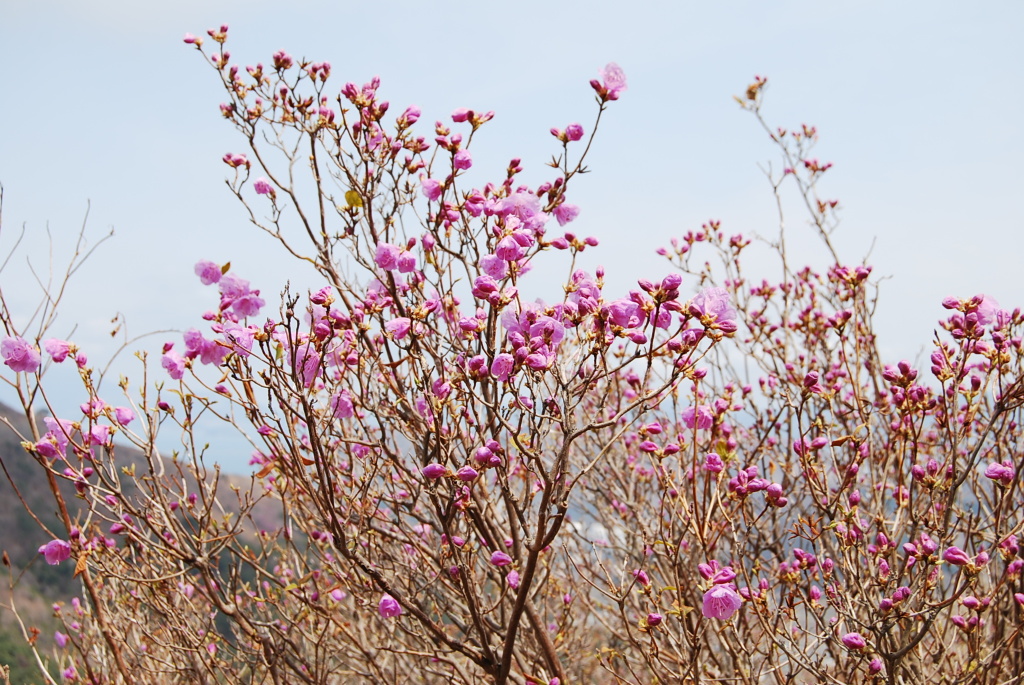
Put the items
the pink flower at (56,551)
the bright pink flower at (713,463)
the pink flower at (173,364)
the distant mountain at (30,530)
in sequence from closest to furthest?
the bright pink flower at (713,463) < the pink flower at (56,551) < the pink flower at (173,364) < the distant mountain at (30,530)

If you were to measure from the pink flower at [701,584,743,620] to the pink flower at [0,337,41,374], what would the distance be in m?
2.46

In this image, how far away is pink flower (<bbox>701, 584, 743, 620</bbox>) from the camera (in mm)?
2062

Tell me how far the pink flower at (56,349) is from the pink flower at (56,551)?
0.67m

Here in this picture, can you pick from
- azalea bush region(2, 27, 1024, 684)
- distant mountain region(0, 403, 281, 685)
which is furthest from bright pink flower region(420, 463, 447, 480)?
distant mountain region(0, 403, 281, 685)

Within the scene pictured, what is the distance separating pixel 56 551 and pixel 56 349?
74 centimetres

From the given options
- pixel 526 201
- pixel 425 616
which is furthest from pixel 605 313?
pixel 425 616

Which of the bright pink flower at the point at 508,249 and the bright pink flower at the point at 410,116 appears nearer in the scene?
the bright pink flower at the point at 508,249

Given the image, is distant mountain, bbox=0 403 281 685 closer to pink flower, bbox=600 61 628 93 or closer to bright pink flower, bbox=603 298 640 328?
pink flower, bbox=600 61 628 93

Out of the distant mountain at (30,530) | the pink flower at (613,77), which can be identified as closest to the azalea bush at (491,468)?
the pink flower at (613,77)

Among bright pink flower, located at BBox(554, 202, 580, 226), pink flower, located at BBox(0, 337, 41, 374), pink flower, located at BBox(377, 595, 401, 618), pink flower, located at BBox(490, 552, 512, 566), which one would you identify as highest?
bright pink flower, located at BBox(554, 202, 580, 226)

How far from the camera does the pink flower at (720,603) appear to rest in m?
A: 2.06

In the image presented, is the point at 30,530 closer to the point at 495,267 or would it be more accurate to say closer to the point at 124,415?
the point at 124,415

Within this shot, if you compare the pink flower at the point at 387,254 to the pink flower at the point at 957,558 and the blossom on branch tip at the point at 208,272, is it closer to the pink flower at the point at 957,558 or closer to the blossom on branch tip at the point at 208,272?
the blossom on branch tip at the point at 208,272

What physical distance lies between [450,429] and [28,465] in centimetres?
3852
